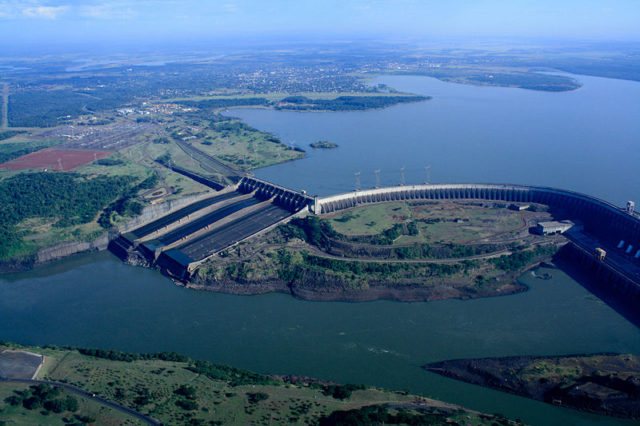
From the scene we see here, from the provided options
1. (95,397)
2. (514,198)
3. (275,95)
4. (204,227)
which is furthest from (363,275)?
(275,95)

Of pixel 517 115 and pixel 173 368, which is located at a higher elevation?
pixel 517 115

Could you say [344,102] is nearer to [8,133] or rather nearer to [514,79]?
[514,79]

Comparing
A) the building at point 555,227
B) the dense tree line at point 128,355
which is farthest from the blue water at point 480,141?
the dense tree line at point 128,355

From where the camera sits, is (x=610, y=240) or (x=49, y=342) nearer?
(x=49, y=342)

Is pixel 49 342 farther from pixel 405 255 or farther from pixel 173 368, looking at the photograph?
pixel 405 255

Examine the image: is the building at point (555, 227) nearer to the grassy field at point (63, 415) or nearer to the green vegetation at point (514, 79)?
the grassy field at point (63, 415)

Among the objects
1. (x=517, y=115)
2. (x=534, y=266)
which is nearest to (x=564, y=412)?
(x=534, y=266)

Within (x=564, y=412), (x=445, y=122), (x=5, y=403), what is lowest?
(x=564, y=412)
